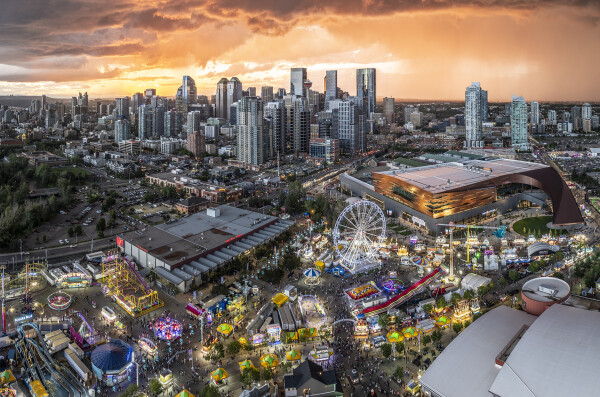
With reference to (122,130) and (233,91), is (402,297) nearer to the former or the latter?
(122,130)

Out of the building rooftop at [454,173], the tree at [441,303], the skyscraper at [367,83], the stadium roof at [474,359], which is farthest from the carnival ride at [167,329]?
the skyscraper at [367,83]

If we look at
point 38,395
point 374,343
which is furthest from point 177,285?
point 374,343

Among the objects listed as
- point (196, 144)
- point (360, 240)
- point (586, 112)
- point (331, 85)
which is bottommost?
point (360, 240)

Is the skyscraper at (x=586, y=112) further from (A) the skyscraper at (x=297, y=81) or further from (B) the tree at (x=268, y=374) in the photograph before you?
(B) the tree at (x=268, y=374)

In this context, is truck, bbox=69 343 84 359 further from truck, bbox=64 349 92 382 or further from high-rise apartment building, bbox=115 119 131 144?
high-rise apartment building, bbox=115 119 131 144

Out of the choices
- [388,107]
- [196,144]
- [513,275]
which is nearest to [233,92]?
[388,107]

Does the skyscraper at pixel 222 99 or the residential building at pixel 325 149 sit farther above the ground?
the skyscraper at pixel 222 99
